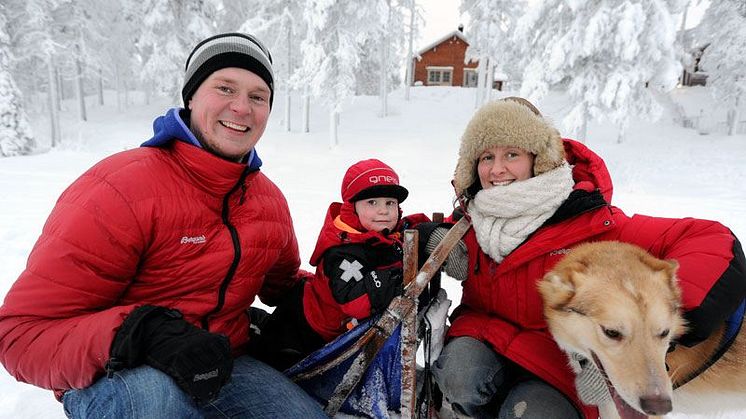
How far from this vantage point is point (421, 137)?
24.0 meters

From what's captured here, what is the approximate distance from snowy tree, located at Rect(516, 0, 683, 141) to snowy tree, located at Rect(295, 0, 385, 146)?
6.28m

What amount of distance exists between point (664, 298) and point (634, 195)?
9991 millimetres

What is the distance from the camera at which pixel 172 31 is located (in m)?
22.0

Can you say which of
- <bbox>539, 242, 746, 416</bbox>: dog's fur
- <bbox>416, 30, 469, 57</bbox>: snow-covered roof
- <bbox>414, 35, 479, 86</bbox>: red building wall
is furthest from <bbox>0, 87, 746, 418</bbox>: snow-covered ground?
<bbox>416, 30, 469, 57</bbox>: snow-covered roof

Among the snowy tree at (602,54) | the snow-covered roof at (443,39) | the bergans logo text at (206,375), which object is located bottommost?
the bergans logo text at (206,375)

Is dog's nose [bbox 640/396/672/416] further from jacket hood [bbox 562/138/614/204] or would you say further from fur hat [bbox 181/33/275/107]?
fur hat [bbox 181/33/275/107]

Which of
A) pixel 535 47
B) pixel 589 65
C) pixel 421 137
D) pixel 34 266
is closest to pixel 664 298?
pixel 34 266

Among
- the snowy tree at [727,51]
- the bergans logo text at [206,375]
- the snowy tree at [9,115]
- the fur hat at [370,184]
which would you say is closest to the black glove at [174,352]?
the bergans logo text at [206,375]

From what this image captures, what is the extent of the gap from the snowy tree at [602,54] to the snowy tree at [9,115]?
66.5 feet

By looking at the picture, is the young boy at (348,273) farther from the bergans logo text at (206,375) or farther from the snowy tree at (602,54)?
the snowy tree at (602,54)

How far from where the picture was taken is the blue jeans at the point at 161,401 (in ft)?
5.75

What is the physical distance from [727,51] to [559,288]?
27404mm

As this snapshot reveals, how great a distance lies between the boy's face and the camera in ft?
9.70

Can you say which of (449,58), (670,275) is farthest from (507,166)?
(449,58)
